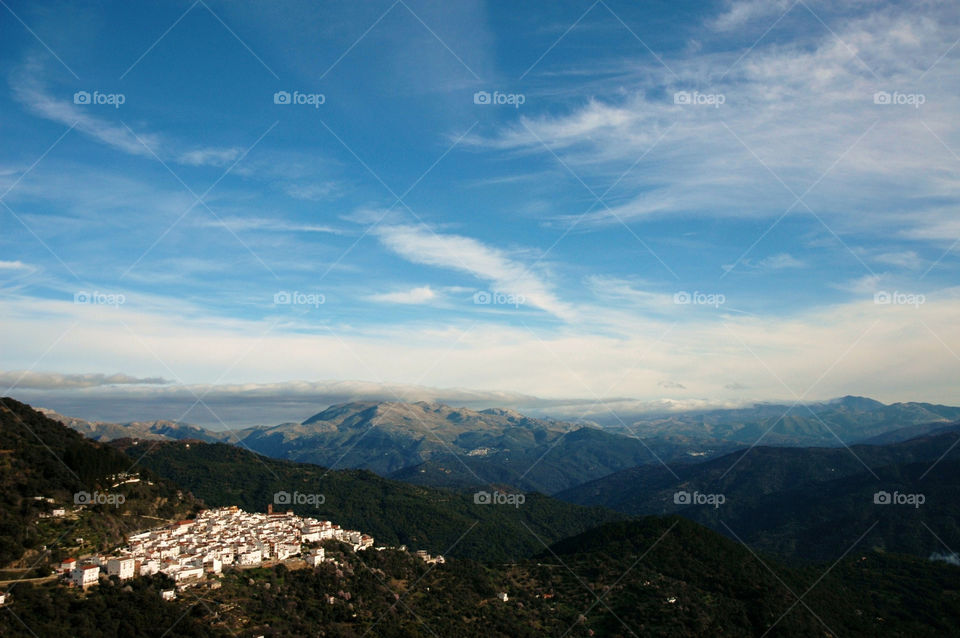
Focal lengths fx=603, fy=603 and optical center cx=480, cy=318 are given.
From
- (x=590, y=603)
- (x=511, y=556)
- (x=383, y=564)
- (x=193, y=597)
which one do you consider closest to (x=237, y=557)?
(x=193, y=597)

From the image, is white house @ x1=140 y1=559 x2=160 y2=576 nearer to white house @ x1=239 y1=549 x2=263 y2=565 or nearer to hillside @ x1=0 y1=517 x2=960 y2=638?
hillside @ x1=0 y1=517 x2=960 y2=638

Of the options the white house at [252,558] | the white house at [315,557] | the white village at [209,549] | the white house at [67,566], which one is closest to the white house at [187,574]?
the white village at [209,549]

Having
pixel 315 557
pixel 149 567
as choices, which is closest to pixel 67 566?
pixel 149 567

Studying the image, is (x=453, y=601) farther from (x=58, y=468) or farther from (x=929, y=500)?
(x=929, y=500)

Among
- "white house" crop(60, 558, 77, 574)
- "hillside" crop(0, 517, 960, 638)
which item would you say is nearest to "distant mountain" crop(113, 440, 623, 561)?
"hillside" crop(0, 517, 960, 638)

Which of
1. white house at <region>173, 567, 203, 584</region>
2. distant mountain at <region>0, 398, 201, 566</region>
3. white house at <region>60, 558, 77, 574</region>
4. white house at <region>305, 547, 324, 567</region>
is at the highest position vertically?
distant mountain at <region>0, 398, 201, 566</region>
